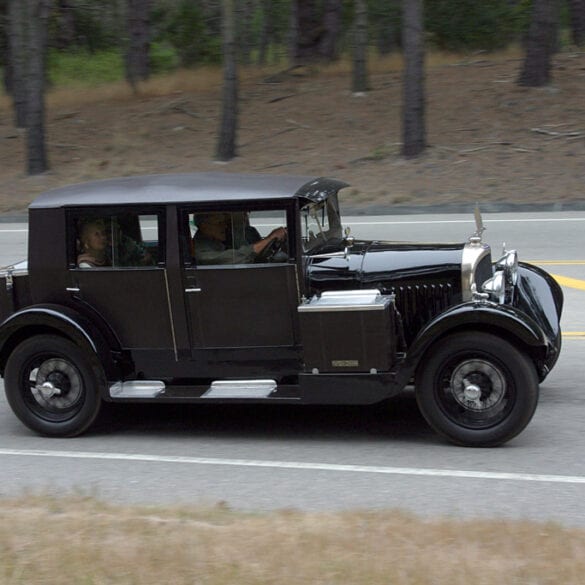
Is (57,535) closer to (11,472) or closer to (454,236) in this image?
(11,472)

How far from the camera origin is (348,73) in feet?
93.2

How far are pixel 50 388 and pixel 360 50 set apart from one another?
18.9 metres

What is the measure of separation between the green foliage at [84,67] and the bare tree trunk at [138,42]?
175 centimetres

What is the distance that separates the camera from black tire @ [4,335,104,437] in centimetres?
710

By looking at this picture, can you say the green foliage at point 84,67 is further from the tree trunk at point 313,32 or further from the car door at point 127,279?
the car door at point 127,279

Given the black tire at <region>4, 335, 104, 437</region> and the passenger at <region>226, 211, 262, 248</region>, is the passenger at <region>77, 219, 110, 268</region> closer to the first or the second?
the black tire at <region>4, 335, 104, 437</region>

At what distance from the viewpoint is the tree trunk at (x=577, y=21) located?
28.8 metres

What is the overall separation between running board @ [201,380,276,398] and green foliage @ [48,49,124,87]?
27.0 metres

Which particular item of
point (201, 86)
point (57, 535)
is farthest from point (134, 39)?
point (57, 535)

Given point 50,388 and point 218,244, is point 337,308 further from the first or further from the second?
point 50,388

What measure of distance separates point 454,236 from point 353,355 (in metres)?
9.42

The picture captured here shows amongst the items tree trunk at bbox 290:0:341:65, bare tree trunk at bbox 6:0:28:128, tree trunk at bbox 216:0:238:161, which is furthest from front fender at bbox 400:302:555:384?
tree trunk at bbox 290:0:341:65

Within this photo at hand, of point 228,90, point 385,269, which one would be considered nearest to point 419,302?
point 385,269

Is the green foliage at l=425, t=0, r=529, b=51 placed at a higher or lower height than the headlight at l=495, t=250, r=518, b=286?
higher
